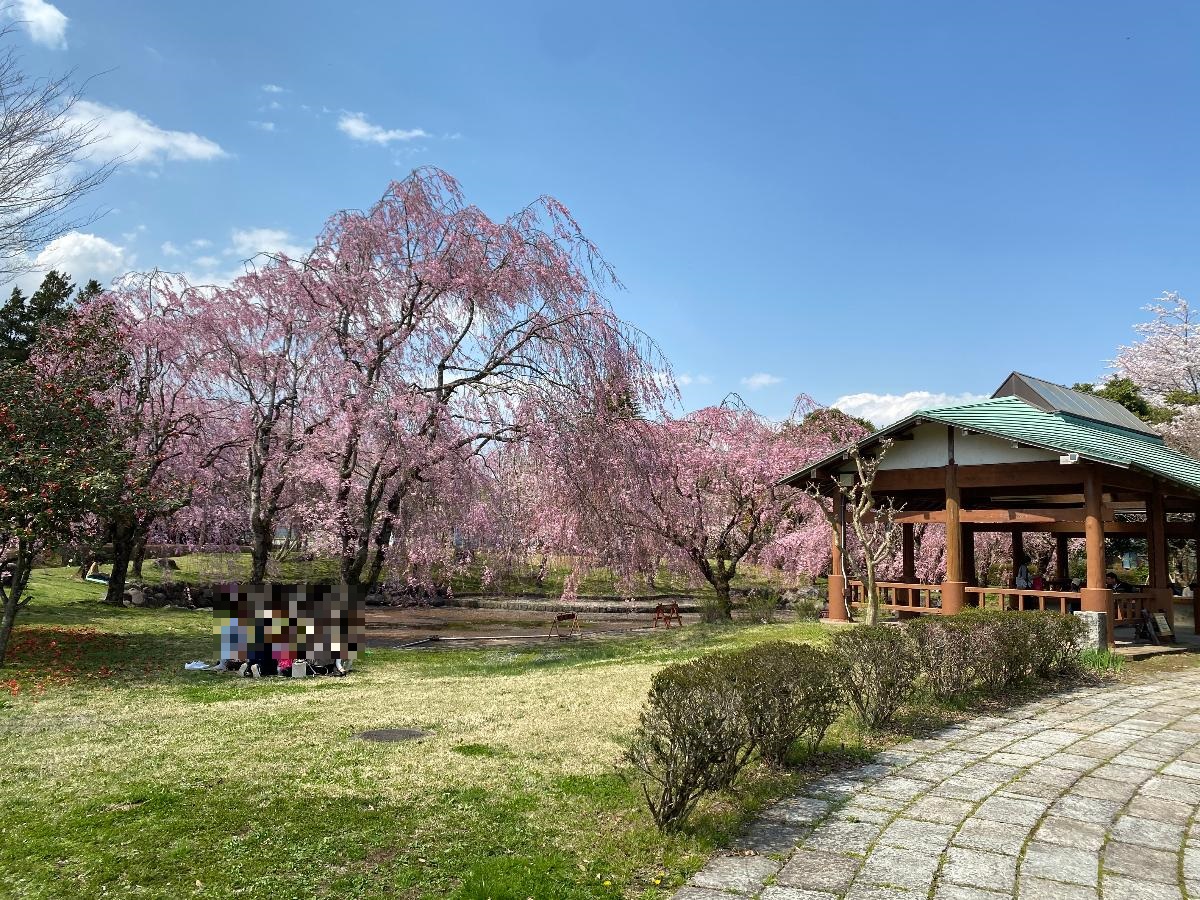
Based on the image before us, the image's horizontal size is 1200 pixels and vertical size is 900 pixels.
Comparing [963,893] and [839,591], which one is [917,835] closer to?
[963,893]

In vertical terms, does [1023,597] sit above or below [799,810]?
above

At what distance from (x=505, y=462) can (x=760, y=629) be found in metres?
5.49

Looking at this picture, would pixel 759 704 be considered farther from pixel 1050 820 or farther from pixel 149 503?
pixel 149 503

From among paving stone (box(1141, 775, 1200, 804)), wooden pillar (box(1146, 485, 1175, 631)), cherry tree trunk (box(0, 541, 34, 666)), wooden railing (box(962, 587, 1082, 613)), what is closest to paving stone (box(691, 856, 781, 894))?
paving stone (box(1141, 775, 1200, 804))

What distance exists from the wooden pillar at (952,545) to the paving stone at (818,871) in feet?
32.1

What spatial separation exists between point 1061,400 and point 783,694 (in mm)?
12639

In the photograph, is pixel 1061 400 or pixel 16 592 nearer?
pixel 16 592

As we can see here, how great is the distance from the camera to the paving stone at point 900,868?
3.62 m

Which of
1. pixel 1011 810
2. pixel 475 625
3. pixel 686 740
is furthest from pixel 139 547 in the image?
pixel 1011 810

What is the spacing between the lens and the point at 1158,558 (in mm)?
12930

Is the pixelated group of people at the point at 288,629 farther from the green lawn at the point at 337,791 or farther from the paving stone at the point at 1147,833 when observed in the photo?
the paving stone at the point at 1147,833

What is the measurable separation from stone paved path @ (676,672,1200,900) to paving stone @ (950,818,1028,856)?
10mm

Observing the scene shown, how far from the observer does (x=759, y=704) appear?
493 centimetres

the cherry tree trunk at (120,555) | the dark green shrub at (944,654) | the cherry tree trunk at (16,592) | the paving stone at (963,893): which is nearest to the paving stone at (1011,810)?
the paving stone at (963,893)
